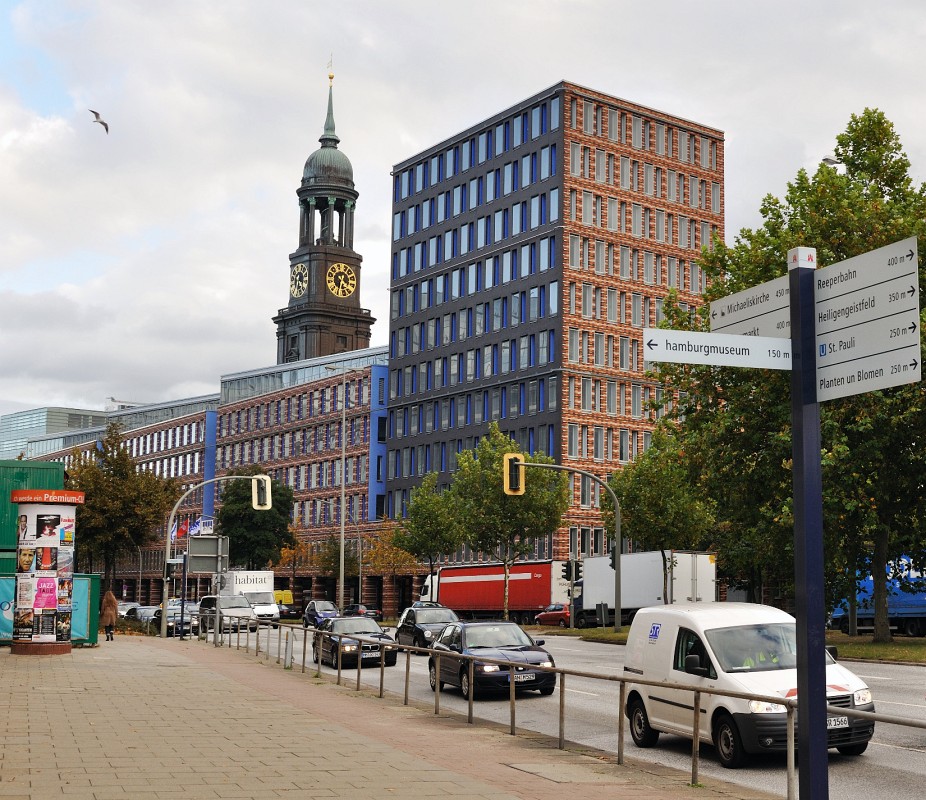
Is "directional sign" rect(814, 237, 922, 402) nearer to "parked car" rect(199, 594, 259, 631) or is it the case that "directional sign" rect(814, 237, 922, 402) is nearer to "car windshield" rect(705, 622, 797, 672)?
"car windshield" rect(705, 622, 797, 672)

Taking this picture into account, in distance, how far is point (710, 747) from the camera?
14.0 meters

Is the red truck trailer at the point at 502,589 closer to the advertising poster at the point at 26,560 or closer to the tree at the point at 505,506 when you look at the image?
the tree at the point at 505,506

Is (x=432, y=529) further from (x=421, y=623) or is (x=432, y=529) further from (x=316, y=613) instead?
(x=421, y=623)

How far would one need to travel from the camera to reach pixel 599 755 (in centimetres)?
1438

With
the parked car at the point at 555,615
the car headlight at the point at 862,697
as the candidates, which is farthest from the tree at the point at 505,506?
the car headlight at the point at 862,697

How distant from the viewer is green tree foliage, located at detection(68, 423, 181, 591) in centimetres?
6131

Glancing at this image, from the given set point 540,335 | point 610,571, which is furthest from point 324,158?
point 610,571

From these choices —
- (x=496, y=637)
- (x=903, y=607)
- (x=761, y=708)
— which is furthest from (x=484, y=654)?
(x=903, y=607)

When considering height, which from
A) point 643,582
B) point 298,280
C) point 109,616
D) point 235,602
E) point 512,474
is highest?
point 298,280

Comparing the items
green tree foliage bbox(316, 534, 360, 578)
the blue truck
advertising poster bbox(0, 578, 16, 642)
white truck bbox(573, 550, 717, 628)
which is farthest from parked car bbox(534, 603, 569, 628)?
advertising poster bbox(0, 578, 16, 642)

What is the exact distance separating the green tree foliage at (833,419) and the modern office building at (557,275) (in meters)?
40.2

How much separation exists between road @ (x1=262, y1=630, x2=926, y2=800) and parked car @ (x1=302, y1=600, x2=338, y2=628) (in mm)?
25414

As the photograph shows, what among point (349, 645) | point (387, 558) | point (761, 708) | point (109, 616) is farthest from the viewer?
point (387, 558)

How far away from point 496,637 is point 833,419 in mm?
17579
